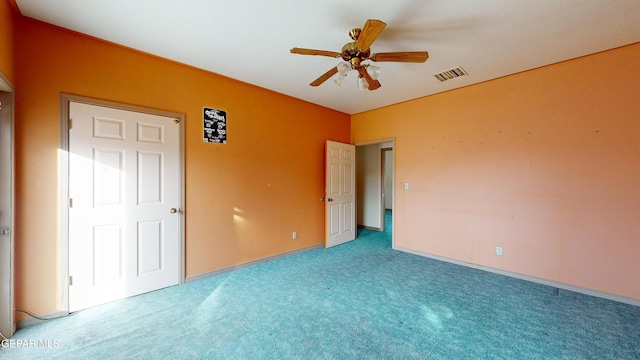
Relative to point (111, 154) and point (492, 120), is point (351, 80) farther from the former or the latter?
point (111, 154)

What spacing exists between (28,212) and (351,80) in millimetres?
3629

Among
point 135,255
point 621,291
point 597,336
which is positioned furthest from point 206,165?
point 621,291

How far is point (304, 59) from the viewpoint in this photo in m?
2.69

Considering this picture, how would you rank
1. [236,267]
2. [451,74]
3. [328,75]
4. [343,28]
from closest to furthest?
[343,28]
[328,75]
[451,74]
[236,267]

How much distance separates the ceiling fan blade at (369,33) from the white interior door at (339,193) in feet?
8.12

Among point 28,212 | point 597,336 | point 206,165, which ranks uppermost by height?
point 206,165

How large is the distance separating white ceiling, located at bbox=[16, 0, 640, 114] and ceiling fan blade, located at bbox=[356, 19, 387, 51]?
0.28 meters

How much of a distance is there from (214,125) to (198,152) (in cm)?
42

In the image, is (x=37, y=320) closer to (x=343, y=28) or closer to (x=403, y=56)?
→ (x=343, y=28)

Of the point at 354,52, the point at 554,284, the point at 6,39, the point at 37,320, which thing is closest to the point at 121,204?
the point at 37,320

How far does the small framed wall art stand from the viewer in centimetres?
304

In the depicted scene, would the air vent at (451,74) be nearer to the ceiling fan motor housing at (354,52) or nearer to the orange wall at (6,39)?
the ceiling fan motor housing at (354,52)

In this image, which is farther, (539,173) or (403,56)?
(539,173)

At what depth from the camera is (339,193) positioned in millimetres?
4617
